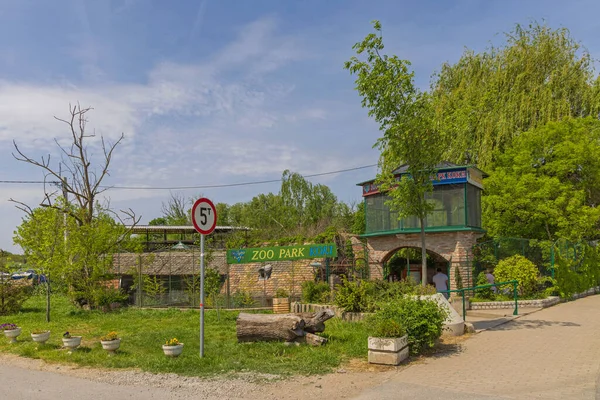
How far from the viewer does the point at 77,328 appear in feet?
45.6

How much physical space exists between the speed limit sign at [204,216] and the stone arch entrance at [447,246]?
12.3 metres

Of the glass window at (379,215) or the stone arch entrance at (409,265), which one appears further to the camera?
the stone arch entrance at (409,265)

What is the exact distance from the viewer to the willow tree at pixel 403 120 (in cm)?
1184

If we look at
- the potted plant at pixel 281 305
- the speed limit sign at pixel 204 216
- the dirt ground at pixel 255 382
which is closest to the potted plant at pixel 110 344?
the dirt ground at pixel 255 382

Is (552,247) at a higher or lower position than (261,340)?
higher

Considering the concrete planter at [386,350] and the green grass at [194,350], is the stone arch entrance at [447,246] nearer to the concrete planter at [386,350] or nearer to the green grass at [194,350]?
the green grass at [194,350]

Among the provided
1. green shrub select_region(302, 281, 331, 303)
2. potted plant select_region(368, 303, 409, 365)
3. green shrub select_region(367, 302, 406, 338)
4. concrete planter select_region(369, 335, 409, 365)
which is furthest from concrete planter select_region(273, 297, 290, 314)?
concrete planter select_region(369, 335, 409, 365)

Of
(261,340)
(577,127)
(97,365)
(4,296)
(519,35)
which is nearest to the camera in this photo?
(97,365)

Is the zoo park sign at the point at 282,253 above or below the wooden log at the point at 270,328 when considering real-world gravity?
above

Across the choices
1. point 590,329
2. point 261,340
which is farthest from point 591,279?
point 261,340

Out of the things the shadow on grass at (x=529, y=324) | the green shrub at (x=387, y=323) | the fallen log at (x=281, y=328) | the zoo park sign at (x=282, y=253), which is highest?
the zoo park sign at (x=282, y=253)

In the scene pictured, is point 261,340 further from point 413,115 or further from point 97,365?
point 413,115

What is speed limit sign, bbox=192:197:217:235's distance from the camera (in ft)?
29.3

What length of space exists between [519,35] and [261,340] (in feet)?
81.2
